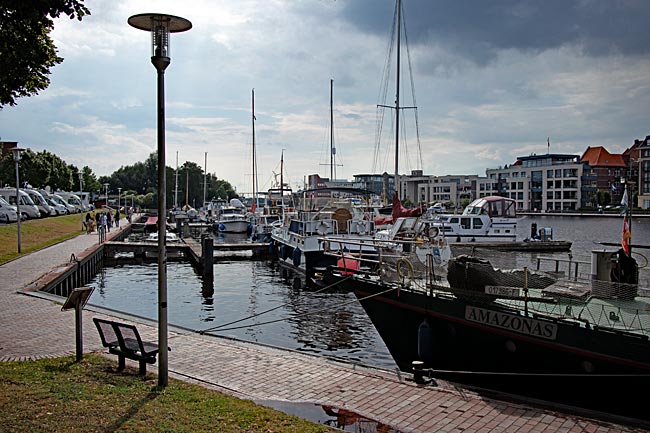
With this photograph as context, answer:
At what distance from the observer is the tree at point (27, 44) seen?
8.03 meters

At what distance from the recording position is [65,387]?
8.20 m

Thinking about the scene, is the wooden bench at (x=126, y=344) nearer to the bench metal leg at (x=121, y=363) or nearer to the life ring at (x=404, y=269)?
the bench metal leg at (x=121, y=363)

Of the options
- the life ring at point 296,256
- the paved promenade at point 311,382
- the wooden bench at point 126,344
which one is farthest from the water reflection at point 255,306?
the wooden bench at point 126,344

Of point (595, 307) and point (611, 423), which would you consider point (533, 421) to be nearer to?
point (611, 423)

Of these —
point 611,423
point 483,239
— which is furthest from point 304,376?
point 483,239

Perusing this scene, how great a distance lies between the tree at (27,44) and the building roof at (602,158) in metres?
154

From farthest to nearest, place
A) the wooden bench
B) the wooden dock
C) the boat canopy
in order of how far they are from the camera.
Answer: the boat canopy < the wooden dock < the wooden bench

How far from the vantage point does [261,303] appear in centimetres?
2555

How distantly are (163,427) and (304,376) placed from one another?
350cm

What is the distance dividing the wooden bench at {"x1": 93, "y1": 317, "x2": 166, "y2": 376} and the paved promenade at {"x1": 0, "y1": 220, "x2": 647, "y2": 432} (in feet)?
1.77

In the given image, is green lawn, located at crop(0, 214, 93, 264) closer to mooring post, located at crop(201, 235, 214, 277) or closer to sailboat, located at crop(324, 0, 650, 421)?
mooring post, located at crop(201, 235, 214, 277)

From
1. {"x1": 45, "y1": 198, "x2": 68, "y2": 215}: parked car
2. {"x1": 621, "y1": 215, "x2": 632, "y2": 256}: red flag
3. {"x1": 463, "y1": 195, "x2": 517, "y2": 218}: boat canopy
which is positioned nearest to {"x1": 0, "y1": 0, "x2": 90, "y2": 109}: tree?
{"x1": 621, "y1": 215, "x2": 632, "y2": 256}: red flag

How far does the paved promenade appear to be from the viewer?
7.86 metres

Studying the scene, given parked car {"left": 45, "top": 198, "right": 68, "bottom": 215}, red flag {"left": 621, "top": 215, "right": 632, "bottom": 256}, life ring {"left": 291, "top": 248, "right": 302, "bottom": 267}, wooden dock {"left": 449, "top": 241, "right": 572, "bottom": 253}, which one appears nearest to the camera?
red flag {"left": 621, "top": 215, "right": 632, "bottom": 256}
